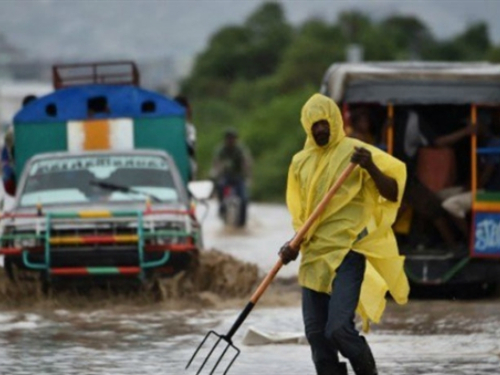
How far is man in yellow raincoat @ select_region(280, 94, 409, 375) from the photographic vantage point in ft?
36.0

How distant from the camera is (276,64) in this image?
121188 millimetres

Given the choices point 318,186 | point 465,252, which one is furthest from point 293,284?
point 318,186

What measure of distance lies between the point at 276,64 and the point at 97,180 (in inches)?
4070

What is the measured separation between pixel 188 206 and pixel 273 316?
1.79 m

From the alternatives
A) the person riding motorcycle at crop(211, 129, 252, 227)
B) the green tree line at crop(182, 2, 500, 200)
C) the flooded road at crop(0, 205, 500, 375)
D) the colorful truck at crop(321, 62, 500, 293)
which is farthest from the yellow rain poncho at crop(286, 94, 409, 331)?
the green tree line at crop(182, 2, 500, 200)

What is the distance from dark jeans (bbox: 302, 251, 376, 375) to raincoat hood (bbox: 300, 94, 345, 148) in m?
Result: 0.70

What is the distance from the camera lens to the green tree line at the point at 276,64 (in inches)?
2734

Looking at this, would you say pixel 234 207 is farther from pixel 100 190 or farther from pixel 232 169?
pixel 100 190

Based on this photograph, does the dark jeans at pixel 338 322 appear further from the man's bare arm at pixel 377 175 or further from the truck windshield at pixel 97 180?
the truck windshield at pixel 97 180

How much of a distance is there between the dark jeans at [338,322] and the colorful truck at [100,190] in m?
→ 5.88

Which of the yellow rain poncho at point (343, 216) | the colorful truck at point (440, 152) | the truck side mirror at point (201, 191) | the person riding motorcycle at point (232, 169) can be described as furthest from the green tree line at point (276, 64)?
the yellow rain poncho at point (343, 216)

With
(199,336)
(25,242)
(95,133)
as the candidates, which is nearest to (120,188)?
(25,242)

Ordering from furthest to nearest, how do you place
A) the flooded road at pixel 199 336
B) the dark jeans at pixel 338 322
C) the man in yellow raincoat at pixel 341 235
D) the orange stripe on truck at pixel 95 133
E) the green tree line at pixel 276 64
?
the green tree line at pixel 276 64
the orange stripe on truck at pixel 95 133
the flooded road at pixel 199 336
the man in yellow raincoat at pixel 341 235
the dark jeans at pixel 338 322

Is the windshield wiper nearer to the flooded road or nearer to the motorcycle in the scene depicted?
the flooded road
